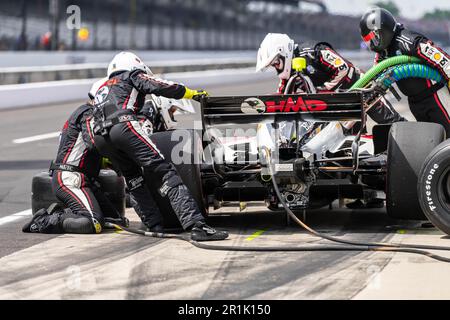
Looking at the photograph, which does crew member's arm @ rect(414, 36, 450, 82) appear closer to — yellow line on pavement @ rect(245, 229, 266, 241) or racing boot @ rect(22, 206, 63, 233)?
yellow line on pavement @ rect(245, 229, 266, 241)

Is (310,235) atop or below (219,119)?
below

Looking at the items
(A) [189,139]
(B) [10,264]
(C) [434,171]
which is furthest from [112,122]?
(C) [434,171]

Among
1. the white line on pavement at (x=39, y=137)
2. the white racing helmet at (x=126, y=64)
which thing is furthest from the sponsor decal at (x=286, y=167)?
the white line on pavement at (x=39, y=137)

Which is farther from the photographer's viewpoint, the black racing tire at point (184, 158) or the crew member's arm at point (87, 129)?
the crew member's arm at point (87, 129)

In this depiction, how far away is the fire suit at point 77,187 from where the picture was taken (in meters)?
8.20

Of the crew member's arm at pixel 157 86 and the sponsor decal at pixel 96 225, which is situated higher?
the crew member's arm at pixel 157 86

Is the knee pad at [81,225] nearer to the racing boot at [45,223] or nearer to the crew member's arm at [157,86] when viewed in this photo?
the racing boot at [45,223]

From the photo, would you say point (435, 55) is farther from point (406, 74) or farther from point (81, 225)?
point (81, 225)

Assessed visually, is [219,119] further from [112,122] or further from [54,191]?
[54,191]

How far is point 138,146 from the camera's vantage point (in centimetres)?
783

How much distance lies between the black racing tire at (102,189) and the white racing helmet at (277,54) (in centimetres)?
166

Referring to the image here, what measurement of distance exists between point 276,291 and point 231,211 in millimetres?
3676

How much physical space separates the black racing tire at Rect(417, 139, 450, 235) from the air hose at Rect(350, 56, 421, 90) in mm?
1406
